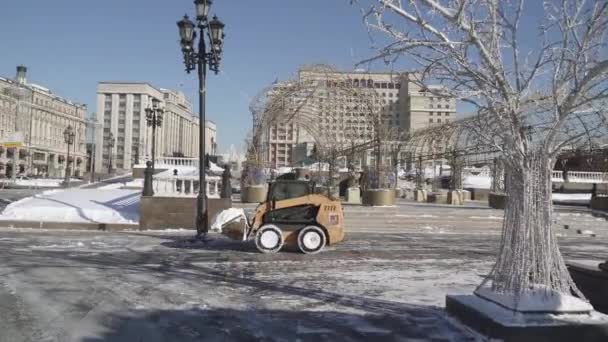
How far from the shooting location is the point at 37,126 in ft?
355

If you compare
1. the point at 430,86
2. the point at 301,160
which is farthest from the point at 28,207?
the point at 301,160

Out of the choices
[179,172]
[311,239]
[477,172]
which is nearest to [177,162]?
[179,172]

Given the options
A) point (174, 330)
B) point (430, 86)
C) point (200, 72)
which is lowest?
point (174, 330)

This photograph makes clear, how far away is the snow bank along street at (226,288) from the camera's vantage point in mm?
6199

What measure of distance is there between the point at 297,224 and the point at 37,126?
108518 millimetres

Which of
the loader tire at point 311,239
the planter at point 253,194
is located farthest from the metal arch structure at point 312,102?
the loader tire at point 311,239

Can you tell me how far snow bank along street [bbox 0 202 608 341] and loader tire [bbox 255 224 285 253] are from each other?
1.13ft

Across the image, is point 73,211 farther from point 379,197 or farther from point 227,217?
point 379,197

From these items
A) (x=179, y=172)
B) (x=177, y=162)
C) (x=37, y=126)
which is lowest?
(x=179, y=172)

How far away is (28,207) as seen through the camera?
20359 mm

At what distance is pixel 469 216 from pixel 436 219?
1.60m

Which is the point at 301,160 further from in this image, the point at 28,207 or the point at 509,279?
the point at 509,279

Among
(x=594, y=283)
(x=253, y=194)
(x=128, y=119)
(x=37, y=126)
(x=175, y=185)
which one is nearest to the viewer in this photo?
(x=594, y=283)

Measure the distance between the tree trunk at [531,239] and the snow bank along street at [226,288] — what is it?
840mm
